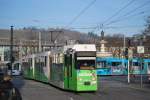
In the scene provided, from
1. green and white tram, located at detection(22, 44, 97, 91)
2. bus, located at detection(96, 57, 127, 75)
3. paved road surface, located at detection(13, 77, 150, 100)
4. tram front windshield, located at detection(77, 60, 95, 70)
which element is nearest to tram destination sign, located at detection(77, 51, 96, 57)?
green and white tram, located at detection(22, 44, 97, 91)

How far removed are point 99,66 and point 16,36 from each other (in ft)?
213

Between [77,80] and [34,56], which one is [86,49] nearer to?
[77,80]

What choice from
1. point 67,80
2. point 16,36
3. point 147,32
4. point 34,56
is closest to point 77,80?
point 67,80

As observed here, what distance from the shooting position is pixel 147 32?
152ft

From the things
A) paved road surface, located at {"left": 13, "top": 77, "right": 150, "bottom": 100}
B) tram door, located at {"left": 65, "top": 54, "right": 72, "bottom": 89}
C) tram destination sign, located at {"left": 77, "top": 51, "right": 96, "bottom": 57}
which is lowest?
paved road surface, located at {"left": 13, "top": 77, "right": 150, "bottom": 100}

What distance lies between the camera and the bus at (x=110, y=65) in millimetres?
59906

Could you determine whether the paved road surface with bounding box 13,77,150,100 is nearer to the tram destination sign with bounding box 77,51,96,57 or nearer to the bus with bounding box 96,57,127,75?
the tram destination sign with bounding box 77,51,96,57

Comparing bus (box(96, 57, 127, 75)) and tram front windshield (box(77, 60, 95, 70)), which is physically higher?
tram front windshield (box(77, 60, 95, 70))

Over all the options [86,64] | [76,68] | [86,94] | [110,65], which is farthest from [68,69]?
[110,65]

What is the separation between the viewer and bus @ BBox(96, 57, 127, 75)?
197 feet

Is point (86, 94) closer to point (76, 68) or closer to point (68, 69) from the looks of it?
point (76, 68)

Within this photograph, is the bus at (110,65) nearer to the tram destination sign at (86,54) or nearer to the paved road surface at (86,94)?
the paved road surface at (86,94)

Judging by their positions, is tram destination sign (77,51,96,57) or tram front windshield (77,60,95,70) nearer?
tram front windshield (77,60,95,70)

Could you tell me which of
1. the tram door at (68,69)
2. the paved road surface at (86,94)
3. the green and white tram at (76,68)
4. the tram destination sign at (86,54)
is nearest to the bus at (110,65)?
the paved road surface at (86,94)
